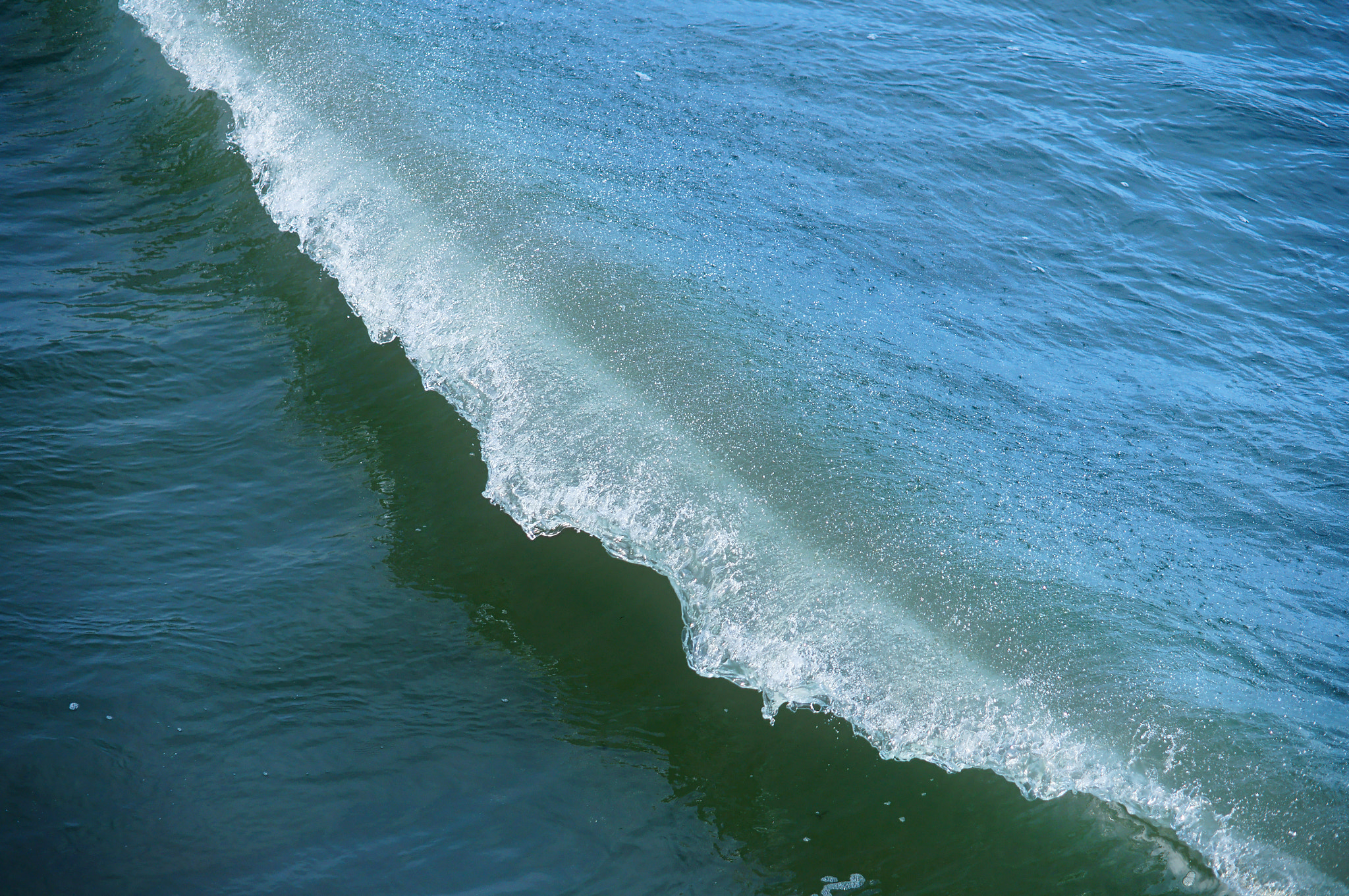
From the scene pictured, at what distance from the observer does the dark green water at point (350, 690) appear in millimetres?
3047

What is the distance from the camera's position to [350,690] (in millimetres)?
3510

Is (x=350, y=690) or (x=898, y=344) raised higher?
(x=898, y=344)

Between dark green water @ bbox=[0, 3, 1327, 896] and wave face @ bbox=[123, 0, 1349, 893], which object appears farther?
wave face @ bbox=[123, 0, 1349, 893]

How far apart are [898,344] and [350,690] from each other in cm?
296

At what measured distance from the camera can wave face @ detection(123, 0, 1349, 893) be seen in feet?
10.8

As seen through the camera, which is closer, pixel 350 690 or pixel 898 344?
pixel 350 690

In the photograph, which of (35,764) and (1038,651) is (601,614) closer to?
(1038,651)

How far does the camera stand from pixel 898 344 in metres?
4.59

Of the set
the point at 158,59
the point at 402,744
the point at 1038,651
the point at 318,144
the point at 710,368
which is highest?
the point at 158,59

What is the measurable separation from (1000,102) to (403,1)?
4637 mm

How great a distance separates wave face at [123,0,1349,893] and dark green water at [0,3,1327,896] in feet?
1.14

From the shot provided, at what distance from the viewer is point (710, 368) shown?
4273 mm

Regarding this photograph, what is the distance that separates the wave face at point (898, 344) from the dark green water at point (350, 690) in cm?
35

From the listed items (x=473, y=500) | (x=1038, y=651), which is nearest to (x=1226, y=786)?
(x=1038, y=651)
